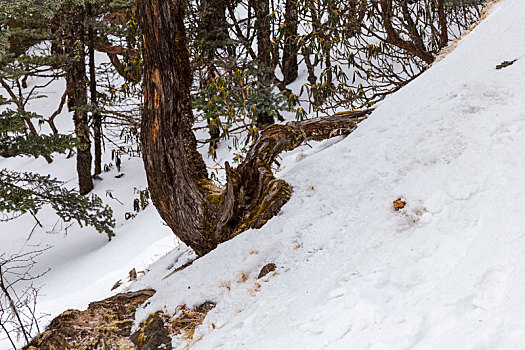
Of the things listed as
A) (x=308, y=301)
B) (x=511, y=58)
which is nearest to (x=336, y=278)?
(x=308, y=301)

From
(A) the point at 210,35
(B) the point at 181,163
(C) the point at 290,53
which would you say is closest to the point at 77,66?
(A) the point at 210,35

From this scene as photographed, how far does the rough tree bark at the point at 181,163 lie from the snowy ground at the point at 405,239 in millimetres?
273

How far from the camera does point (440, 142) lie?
9.72 ft

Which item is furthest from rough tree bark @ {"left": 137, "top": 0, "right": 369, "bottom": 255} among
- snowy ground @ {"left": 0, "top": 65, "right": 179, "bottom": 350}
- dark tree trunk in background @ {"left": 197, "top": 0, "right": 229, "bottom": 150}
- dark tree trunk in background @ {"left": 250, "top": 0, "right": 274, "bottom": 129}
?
dark tree trunk in background @ {"left": 250, "top": 0, "right": 274, "bottom": 129}

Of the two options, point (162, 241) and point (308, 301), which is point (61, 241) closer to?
point (162, 241)

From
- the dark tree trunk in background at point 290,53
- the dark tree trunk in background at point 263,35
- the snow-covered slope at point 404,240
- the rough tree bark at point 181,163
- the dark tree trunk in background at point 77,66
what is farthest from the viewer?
the dark tree trunk in background at point 77,66

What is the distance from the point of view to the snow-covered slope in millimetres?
1889

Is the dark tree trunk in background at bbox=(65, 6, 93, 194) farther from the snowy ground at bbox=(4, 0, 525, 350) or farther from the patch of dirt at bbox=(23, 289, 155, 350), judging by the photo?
the snowy ground at bbox=(4, 0, 525, 350)

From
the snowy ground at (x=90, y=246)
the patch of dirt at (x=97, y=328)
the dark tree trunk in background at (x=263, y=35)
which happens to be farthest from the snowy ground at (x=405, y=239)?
the dark tree trunk in background at (x=263, y=35)

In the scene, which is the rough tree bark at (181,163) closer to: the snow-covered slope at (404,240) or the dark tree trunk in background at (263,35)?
the snow-covered slope at (404,240)

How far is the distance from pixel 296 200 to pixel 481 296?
5.95ft

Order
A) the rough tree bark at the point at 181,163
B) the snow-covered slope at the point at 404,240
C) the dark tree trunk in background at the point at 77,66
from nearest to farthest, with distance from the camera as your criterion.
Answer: the snow-covered slope at the point at 404,240, the rough tree bark at the point at 181,163, the dark tree trunk in background at the point at 77,66

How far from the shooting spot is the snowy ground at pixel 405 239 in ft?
6.21

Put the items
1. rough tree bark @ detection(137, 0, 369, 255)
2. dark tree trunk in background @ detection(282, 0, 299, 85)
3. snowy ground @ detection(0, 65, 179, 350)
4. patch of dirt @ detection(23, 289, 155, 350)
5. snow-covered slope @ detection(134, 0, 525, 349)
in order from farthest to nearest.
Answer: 1. dark tree trunk in background @ detection(282, 0, 299, 85)
2. snowy ground @ detection(0, 65, 179, 350)
3. rough tree bark @ detection(137, 0, 369, 255)
4. patch of dirt @ detection(23, 289, 155, 350)
5. snow-covered slope @ detection(134, 0, 525, 349)
